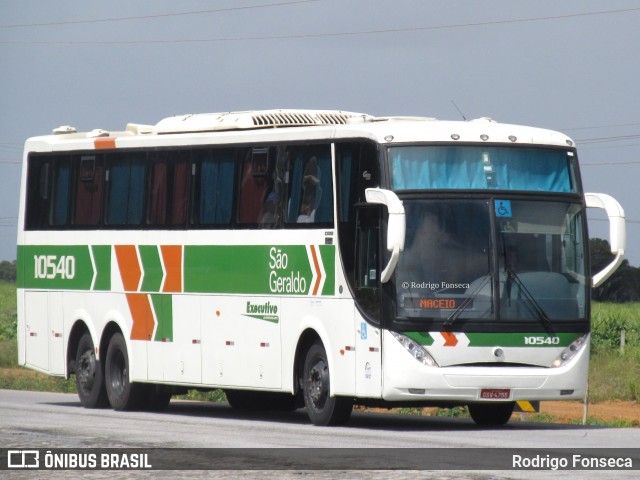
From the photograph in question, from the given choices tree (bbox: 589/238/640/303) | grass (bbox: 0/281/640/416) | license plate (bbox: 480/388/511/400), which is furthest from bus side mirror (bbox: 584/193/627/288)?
tree (bbox: 589/238/640/303)

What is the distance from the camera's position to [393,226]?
18.6m

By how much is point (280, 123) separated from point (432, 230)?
3.88 metres

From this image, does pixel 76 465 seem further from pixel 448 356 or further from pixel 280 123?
pixel 280 123

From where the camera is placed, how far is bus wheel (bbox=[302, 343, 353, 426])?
20.1m

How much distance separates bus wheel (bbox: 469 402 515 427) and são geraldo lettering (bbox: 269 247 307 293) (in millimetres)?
2697

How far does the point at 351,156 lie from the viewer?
20.1 metres

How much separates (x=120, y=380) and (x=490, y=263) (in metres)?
7.56

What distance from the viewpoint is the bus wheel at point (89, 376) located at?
2497cm

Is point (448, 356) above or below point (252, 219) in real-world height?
below

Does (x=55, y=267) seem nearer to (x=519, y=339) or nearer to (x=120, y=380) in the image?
(x=120, y=380)

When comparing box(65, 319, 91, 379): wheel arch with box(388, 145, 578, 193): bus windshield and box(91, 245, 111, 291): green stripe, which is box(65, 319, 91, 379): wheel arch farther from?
box(388, 145, 578, 193): bus windshield

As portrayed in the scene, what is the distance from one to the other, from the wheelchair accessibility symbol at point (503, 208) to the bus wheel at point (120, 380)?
717 centimetres

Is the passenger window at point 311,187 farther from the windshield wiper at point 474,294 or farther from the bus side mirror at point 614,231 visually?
the bus side mirror at point 614,231

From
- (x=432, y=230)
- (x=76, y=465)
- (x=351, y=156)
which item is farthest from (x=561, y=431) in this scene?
(x=76, y=465)
